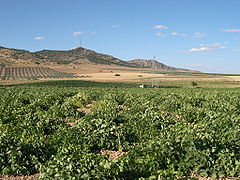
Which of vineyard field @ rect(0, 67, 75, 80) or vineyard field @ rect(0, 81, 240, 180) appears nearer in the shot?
vineyard field @ rect(0, 81, 240, 180)

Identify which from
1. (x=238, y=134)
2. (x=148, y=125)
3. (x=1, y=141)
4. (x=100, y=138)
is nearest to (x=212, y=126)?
(x=238, y=134)

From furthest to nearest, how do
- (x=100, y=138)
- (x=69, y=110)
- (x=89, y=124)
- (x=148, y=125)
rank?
(x=69, y=110)
(x=148, y=125)
(x=89, y=124)
(x=100, y=138)

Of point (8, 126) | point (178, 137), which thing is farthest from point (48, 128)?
point (178, 137)

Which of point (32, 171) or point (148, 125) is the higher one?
point (148, 125)

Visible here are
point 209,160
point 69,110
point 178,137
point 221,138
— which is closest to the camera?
point 209,160

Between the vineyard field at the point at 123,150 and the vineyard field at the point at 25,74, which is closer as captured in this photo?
the vineyard field at the point at 123,150

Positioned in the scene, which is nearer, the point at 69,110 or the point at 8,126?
the point at 8,126

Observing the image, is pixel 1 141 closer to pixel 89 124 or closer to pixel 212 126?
pixel 89 124

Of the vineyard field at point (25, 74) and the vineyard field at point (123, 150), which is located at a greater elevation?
the vineyard field at point (25, 74)

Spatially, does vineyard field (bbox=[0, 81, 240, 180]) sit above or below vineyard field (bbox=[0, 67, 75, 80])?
below

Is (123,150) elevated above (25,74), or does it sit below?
below

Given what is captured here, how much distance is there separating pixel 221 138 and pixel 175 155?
2437 millimetres

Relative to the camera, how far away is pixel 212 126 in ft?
37.6

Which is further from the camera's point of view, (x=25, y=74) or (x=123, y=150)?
(x=25, y=74)
